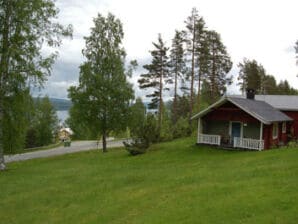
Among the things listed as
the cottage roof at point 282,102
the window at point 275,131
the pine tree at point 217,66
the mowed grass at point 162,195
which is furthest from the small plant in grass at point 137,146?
the pine tree at point 217,66

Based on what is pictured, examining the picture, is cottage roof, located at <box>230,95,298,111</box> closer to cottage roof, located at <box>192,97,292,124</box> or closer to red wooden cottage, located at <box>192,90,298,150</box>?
red wooden cottage, located at <box>192,90,298,150</box>

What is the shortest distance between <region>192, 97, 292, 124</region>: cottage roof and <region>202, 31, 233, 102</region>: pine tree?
65.8 ft

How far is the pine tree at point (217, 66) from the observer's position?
157ft

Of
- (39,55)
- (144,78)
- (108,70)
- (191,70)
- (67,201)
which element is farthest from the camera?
(144,78)

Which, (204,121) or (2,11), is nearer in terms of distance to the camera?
(2,11)

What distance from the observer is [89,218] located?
10680 millimetres

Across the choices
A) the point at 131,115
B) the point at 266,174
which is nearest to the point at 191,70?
the point at 131,115

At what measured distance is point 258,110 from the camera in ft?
82.6

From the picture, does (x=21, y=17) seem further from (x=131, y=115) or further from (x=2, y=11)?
(x=131, y=115)

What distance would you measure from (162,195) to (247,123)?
1536 centimetres

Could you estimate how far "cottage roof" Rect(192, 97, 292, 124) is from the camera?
23994mm

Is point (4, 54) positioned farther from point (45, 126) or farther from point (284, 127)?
point (45, 126)

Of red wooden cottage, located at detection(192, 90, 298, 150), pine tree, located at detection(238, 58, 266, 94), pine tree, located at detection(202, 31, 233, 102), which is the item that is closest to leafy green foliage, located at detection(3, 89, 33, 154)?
red wooden cottage, located at detection(192, 90, 298, 150)

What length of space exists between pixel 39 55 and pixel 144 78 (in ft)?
86.3
